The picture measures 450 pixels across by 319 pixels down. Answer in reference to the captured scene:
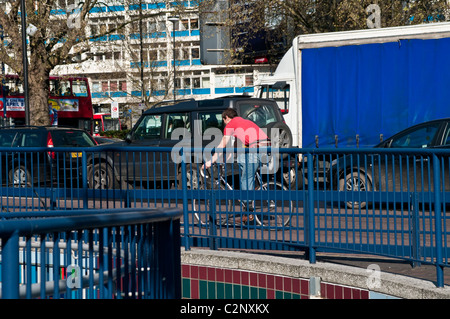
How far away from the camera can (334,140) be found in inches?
675

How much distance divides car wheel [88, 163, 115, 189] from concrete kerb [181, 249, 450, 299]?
4.16 feet

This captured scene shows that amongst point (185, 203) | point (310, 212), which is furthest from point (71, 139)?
point (310, 212)

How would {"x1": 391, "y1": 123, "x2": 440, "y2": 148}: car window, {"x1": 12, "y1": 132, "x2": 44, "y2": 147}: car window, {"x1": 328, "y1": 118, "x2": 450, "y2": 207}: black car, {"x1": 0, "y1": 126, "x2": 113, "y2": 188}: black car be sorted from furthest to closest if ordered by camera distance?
{"x1": 12, "y1": 132, "x2": 44, "y2": 147}: car window < {"x1": 391, "y1": 123, "x2": 440, "y2": 148}: car window < {"x1": 0, "y1": 126, "x2": 113, "y2": 188}: black car < {"x1": 328, "y1": 118, "x2": 450, "y2": 207}: black car

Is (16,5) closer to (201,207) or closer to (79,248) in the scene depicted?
(201,207)

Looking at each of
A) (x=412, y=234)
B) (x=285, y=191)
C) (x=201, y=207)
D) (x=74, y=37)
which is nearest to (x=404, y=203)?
(x=412, y=234)

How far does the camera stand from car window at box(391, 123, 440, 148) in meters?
11.8

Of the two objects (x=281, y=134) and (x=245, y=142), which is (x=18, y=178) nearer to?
(x=245, y=142)

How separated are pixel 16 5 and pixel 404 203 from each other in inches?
852

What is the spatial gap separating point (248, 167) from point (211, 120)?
20.5ft

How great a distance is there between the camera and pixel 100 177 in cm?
792

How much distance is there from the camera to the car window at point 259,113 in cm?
1352

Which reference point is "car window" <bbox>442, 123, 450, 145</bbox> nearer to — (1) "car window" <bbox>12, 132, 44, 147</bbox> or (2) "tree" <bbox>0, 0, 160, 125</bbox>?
(1) "car window" <bbox>12, 132, 44, 147</bbox>

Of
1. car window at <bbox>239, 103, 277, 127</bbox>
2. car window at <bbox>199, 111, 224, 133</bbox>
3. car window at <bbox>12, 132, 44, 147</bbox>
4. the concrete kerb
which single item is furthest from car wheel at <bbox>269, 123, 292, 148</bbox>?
the concrete kerb

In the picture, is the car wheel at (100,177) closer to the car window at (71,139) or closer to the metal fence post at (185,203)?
the metal fence post at (185,203)
